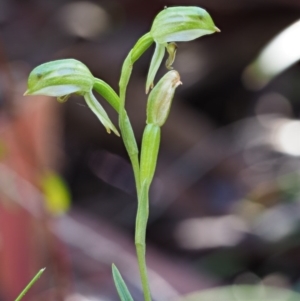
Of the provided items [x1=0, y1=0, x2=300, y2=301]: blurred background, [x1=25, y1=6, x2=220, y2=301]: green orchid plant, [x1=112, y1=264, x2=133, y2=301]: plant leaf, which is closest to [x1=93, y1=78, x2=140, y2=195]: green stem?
[x1=25, y1=6, x2=220, y2=301]: green orchid plant

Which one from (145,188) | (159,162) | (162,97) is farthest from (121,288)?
(159,162)

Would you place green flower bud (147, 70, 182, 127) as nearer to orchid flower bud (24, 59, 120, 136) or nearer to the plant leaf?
orchid flower bud (24, 59, 120, 136)

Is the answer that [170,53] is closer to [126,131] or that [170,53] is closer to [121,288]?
[126,131]

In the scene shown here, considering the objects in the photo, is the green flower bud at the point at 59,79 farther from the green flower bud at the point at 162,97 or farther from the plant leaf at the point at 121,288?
the plant leaf at the point at 121,288

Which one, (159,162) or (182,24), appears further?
(159,162)

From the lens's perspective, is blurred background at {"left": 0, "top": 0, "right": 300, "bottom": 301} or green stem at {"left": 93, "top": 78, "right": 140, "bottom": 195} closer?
green stem at {"left": 93, "top": 78, "right": 140, "bottom": 195}

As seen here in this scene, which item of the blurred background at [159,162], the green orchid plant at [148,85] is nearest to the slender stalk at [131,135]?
the green orchid plant at [148,85]
